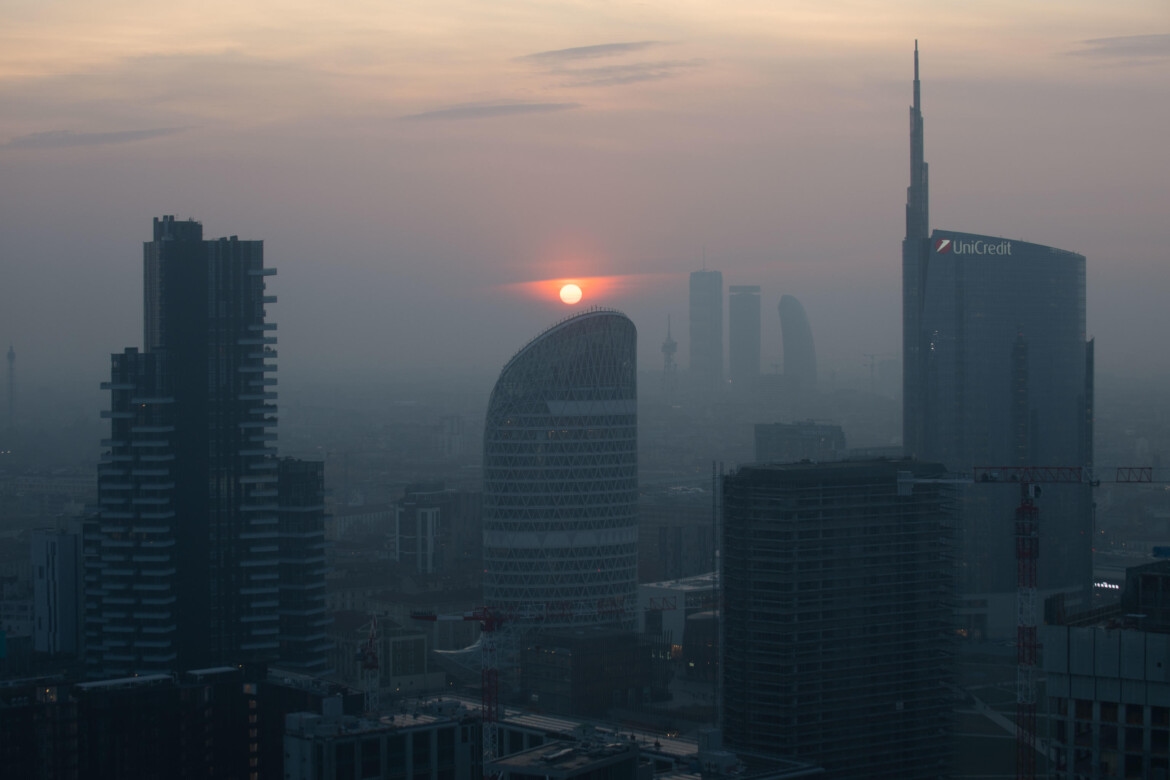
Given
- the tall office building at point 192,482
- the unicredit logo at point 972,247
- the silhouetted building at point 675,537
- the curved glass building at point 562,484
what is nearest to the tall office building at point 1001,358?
the unicredit logo at point 972,247

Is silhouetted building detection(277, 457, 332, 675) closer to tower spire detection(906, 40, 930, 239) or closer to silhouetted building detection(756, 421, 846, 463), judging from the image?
tower spire detection(906, 40, 930, 239)

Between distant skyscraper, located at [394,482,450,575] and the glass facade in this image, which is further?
distant skyscraper, located at [394,482,450,575]

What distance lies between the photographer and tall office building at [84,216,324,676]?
73.1 m

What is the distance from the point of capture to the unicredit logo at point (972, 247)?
117 metres

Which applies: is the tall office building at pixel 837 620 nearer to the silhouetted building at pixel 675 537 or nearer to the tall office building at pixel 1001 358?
the silhouetted building at pixel 675 537

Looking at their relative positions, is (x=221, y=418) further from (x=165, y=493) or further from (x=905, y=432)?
(x=905, y=432)

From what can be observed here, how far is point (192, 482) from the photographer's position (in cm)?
7438

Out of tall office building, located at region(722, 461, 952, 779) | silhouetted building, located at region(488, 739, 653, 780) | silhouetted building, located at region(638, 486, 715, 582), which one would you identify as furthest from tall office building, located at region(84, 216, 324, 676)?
silhouetted building, located at region(638, 486, 715, 582)

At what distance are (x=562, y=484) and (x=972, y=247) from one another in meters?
45.0

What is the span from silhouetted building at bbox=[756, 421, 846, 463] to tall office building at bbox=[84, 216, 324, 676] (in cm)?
8135

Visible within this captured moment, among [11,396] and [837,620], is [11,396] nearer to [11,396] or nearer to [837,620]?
[11,396]

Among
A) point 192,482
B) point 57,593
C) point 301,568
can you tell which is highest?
point 192,482

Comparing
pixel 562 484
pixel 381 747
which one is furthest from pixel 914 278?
pixel 381 747

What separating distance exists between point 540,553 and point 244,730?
31.3 meters
